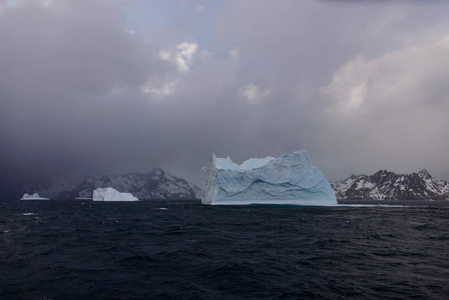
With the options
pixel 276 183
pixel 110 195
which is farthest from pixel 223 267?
pixel 110 195

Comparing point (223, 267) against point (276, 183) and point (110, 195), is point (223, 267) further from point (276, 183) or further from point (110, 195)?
point (110, 195)

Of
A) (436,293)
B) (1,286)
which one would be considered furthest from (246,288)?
(1,286)

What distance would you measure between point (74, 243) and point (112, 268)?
266 inches

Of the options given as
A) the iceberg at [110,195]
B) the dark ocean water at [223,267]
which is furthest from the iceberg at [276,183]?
the iceberg at [110,195]

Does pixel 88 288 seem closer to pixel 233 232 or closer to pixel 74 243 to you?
pixel 74 243

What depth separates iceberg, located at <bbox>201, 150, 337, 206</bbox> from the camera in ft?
180

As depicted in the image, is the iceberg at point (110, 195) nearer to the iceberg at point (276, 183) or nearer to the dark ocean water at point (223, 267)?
the iceberg at point (276, 183)

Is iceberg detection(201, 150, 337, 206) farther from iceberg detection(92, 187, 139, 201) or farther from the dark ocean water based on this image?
iceberg detection(92, 187, 139, 201)

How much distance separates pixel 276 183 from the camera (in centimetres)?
5488

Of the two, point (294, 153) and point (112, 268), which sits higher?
point (294, 153)

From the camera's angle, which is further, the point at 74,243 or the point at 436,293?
the point at 74,243

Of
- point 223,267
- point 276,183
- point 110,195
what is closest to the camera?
point 223,267

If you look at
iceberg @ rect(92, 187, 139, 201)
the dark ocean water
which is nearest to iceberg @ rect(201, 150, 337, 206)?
the dark ocean water

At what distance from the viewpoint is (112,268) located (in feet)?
36.7
